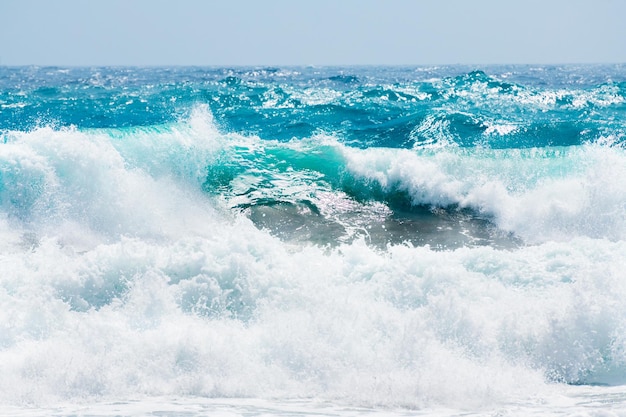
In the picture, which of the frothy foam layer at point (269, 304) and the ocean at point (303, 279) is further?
the frothy foam layer at point (269, 304)

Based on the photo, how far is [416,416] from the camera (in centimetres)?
504

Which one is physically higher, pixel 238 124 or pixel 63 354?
pixel 238 124

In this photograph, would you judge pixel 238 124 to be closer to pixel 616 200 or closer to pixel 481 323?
pixel 616 200

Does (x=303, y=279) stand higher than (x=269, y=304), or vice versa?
(x=303, y=279)

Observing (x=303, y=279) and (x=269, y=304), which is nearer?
(x=269, y=304)

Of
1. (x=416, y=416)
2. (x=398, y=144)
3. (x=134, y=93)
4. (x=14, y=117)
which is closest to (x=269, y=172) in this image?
(x=398, y=144)

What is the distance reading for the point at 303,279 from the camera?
7348mm

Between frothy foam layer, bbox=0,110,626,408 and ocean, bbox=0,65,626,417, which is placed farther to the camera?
frothy foam layer, bbox=0,110,626,408

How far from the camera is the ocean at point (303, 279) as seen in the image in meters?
5.48

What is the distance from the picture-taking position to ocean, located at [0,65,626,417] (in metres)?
5.48

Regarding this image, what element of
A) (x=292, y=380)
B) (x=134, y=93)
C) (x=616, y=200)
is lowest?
(x=292, y=380)

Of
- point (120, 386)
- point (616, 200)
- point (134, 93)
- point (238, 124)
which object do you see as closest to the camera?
point (120, 386)

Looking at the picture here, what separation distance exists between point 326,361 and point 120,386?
6.24 ft

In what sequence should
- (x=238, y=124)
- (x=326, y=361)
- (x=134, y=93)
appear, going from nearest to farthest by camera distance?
(x=326, y=361)
(x=238, y=124)
(x=134, y=93)
